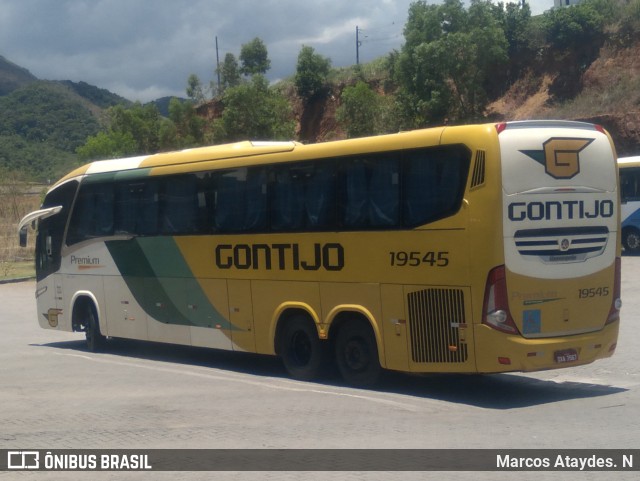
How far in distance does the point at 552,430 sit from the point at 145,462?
415 centimetres

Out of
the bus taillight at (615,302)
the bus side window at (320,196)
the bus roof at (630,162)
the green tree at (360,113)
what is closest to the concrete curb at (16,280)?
the green tree at (360,113)

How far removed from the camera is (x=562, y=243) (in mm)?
11508

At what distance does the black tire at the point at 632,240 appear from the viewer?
35062mm

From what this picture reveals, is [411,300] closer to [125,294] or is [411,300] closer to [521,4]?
[125,294]

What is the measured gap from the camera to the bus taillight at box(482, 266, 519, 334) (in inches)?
432

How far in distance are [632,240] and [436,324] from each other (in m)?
25.8

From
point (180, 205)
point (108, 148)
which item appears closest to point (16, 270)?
point (108, 148)

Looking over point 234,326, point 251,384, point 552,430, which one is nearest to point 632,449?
point 552,430

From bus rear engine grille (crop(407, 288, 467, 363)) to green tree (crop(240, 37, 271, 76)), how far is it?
200 ft

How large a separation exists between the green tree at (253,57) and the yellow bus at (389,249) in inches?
2194

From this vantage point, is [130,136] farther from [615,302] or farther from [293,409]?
[615,302]

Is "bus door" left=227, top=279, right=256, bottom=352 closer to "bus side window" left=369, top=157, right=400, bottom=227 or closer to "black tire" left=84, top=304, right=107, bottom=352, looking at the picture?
"bus side window" left=369, top=157, right=400, bottom=227

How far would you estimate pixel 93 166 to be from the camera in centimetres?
1798

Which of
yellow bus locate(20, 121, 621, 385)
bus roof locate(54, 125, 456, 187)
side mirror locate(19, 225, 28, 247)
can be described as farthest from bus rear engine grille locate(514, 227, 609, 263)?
side mirror locate(19, 225, 28, 247)
